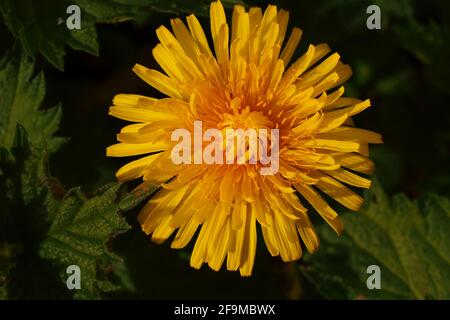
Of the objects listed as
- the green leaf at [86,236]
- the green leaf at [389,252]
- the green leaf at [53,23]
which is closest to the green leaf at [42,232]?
the green leaf at [86,236]

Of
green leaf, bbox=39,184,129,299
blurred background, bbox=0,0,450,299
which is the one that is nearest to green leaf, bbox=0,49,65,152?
blurred background, bbox=0,0,450,299

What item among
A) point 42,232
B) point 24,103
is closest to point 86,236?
point 42,232

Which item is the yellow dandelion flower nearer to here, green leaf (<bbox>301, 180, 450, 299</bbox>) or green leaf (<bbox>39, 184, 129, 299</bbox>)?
green leaf (<bbox>39, 184, 129, 299</bbox>)

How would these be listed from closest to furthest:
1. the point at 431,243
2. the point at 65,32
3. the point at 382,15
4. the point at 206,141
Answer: the point at 206,141, the point at 65,32, the point at 431,243, the point at 382,15

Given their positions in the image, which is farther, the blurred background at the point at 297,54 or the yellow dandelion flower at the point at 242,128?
the blurred background at the point at 297,54

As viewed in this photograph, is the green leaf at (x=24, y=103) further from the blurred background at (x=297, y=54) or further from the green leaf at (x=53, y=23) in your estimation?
the green leaf at (x=53, y=23)

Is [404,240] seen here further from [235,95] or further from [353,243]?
[235,95]
